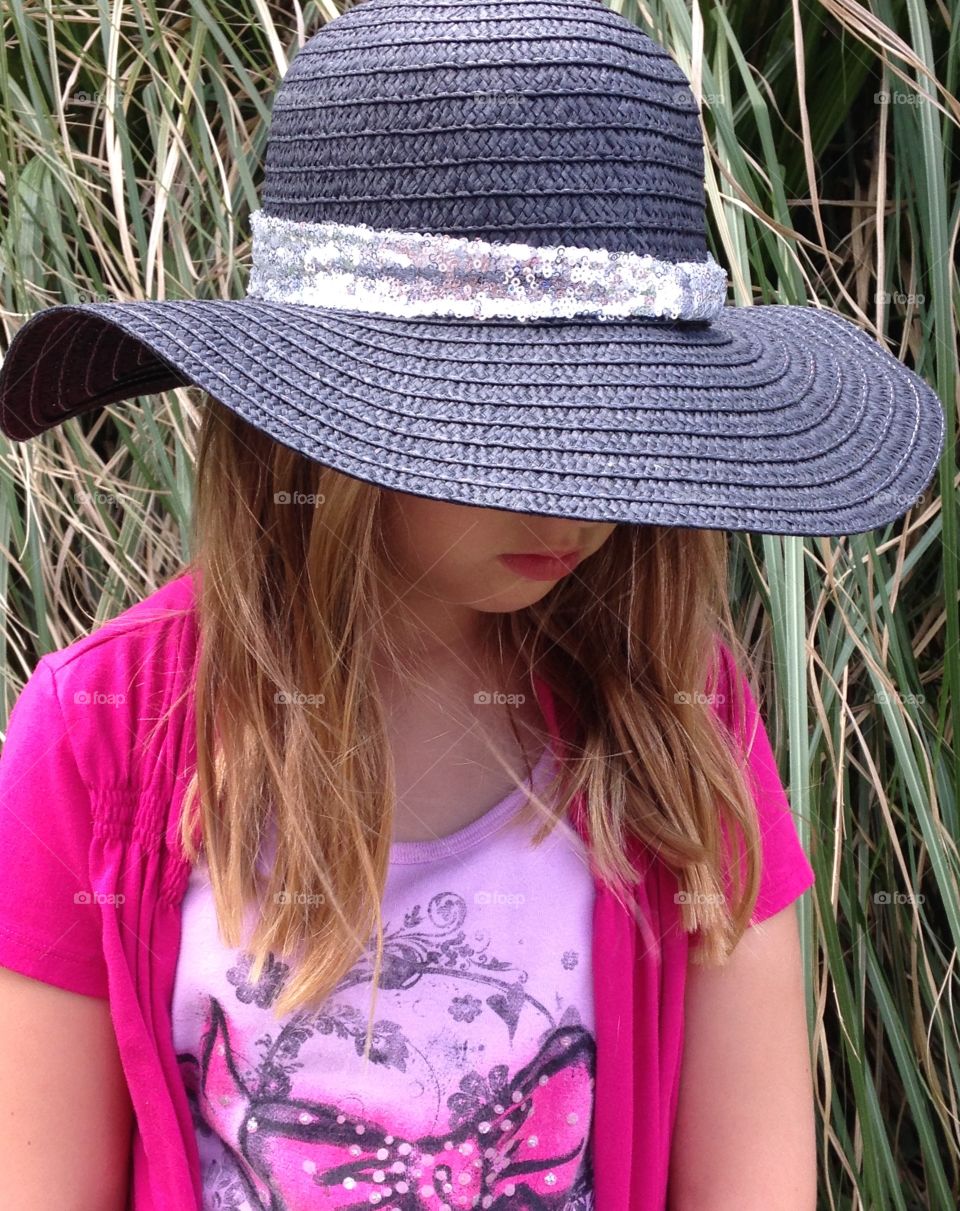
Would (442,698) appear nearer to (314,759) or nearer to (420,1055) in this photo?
(314,759)

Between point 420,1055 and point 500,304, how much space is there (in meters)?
0.52

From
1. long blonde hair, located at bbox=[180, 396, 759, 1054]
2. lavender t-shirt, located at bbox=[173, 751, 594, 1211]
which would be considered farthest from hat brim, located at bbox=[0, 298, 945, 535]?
lavender t-shirt, located at bbox=[173, 751, 594, 1211]

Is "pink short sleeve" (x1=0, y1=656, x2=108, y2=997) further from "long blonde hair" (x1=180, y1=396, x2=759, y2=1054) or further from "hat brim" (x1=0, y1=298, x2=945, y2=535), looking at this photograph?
"hat brim" (x1=0, y1=298, x2=945, y2=535)

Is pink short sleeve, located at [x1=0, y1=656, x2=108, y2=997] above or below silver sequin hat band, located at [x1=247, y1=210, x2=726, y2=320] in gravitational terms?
below

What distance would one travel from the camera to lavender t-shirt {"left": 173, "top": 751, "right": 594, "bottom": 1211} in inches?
34.4

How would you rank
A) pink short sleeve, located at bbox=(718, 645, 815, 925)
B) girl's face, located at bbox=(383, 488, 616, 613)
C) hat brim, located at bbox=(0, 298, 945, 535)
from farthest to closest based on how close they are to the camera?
1. pink short sleeve, located at bbox=(718, 645, 815, 925)
2. girl's face, located at bbox=(383, 488, 616, 613)
3. hat brim, located at bbox=(0, 298, 945, 535)

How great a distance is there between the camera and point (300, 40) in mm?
1347

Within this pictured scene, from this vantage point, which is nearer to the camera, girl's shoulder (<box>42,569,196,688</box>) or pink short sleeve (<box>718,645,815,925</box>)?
girl's shoulder (<box>42,569,196,688</box>)

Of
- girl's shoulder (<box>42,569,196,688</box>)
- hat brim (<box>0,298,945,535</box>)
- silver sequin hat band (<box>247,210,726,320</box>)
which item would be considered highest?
silver sequin hat band (<box>247,210,726,320</box>)

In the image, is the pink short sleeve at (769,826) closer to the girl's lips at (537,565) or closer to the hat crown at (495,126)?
the girl's lips at (537,565)

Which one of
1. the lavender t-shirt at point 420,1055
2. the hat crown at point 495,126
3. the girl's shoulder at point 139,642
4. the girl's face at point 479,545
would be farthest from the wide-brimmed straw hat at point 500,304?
the lavender t-shirt at point 420,1055

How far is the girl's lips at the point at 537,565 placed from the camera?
85cm

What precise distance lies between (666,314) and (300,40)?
2.50 ft

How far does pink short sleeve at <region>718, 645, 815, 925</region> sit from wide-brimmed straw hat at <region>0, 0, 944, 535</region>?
12.3 inches
